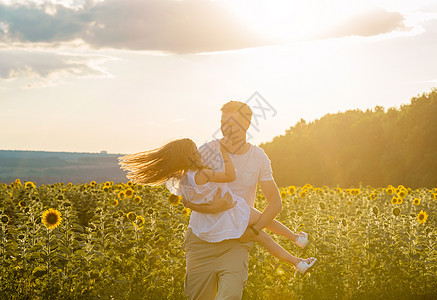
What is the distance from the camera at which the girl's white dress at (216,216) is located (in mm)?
4246

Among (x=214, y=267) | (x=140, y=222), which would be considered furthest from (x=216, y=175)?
(x=140, y=222)

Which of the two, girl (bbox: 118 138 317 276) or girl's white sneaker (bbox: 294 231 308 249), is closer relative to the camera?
girl (bbox: 118 138 317 276)

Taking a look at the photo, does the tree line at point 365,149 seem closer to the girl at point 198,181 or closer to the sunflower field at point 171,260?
the sunflower field at point 171,260

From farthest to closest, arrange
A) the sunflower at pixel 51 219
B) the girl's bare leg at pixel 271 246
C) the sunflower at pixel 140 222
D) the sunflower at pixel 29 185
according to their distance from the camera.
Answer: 1. the sunflower at pixel 29 185
2. the sunflower at pixel 140 222
3. the sunflower at pixel 51 219
4. the girl's bare leg at pixel 271 246

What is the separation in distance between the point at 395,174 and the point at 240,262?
26288 millimetres

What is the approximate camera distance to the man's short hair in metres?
4.32

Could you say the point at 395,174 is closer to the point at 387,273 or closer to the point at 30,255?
the point at 387,273

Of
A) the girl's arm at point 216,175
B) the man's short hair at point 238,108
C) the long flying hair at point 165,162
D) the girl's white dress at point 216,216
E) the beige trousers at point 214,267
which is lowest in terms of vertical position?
the beige trousers at point 214,267

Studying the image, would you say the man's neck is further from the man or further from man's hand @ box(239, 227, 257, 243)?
man's hand @ box(239, 227, 257, 243)

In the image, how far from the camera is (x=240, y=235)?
4.22 metres

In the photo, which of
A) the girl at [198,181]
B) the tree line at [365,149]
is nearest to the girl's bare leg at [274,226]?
the girl at [198,181]

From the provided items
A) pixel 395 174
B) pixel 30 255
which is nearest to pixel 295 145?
pixel 395 174

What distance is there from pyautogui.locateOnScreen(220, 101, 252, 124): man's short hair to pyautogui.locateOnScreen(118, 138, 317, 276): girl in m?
0.30

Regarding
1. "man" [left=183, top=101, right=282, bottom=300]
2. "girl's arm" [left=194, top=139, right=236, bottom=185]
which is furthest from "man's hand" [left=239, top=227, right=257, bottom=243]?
"girl's arm" [left=194, top=139, right=236, bottom=185]
